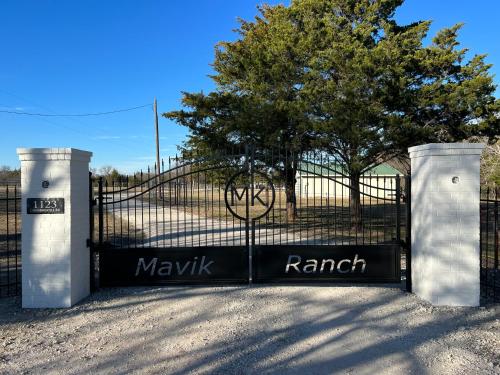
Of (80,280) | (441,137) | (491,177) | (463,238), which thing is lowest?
(80,280)

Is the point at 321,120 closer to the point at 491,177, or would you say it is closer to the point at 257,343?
the point at 491,177

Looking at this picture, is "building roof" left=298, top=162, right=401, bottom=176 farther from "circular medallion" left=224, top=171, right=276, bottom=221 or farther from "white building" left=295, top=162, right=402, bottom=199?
"circular medallion" left=224, top=171, right=276, bottom=221

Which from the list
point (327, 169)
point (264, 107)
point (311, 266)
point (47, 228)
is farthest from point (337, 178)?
point (47, 228)

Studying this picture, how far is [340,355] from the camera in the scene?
174 inches

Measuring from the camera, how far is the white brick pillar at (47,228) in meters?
6.14

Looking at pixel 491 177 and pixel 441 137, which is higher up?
pixel 441 137

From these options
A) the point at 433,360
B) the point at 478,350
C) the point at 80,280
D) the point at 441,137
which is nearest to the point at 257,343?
the point at 433,360


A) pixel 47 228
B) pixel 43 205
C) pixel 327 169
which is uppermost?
pixel 327 169

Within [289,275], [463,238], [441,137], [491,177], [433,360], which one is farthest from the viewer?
[491,177]

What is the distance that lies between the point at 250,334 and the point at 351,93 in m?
9.37

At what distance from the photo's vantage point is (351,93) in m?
12.5

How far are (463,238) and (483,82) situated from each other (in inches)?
321

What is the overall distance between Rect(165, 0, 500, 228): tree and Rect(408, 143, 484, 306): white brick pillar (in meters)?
4.80

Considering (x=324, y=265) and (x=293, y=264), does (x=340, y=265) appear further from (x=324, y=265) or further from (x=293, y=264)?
(x=293, y=264)
